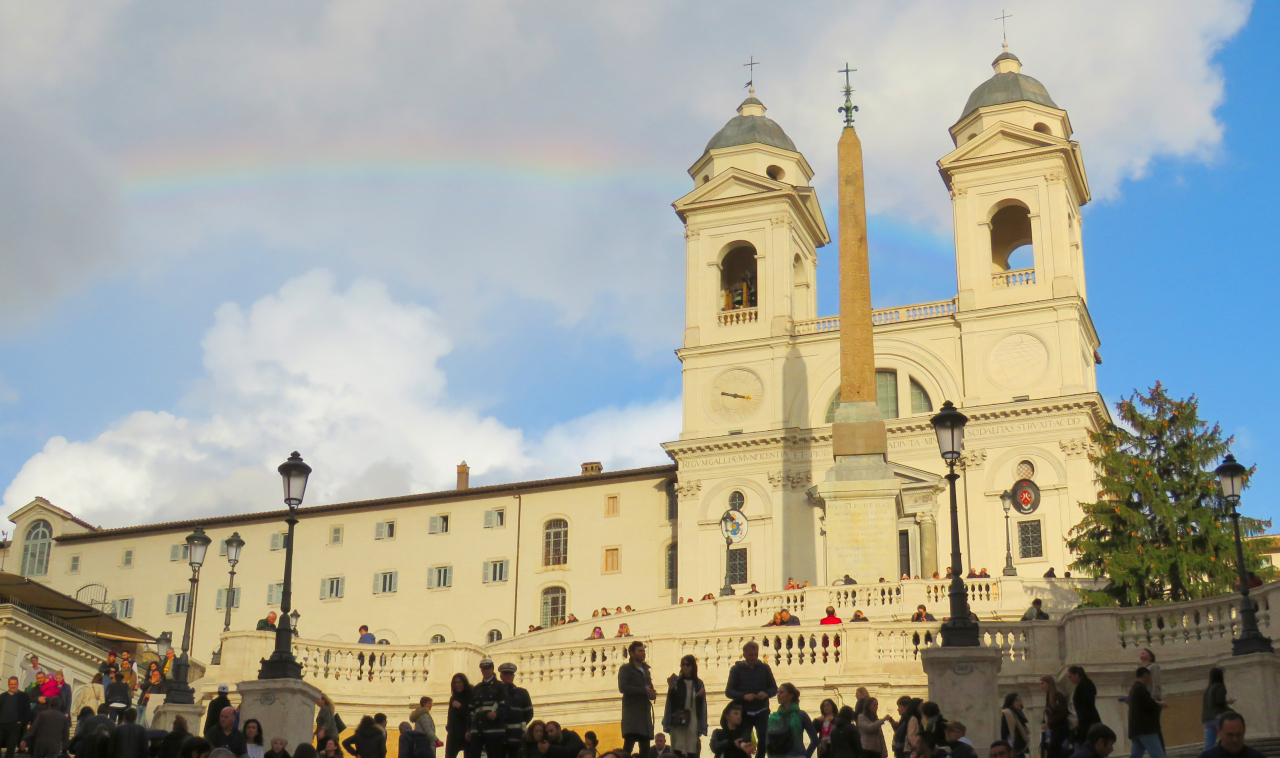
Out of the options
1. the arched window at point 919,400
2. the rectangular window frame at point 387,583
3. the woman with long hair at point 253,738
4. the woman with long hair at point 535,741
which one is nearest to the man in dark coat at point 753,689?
the woman with long hair at point 535,741

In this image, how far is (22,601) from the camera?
5681cm

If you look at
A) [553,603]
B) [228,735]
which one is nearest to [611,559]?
[553,603]

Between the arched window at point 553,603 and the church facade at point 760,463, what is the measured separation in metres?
0.11

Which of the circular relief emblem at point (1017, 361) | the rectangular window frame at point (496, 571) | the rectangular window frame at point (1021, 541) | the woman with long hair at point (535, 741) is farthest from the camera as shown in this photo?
the rectangular window frame at point (496, 571)

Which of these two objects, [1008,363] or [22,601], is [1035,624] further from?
[22,601]

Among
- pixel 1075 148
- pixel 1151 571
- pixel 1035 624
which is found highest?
pixel 1075 148

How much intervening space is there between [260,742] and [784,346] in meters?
48.3

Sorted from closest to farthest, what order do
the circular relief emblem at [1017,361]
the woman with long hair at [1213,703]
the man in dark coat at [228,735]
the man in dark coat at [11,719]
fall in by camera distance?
1. the woman with long hair at [1213,703]
2. the man in dark coat at [228,735]
3. the man in dark coat at [11,719]
4. the circular relief emblem at [1017,361]

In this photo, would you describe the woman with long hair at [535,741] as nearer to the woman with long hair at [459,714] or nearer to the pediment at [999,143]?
the woman with long hair at [459,714]

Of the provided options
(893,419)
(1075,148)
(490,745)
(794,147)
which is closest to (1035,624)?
(490,745)

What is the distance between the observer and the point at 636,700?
18.1 metres

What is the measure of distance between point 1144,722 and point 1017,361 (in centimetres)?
4471

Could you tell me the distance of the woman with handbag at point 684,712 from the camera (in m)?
17.7

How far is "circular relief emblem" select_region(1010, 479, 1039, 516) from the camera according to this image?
189 feet
